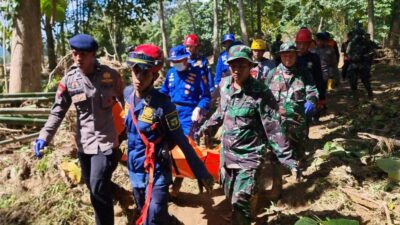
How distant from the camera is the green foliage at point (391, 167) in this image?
181 inches

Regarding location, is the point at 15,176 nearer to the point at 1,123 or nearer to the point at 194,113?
the point at 1,123

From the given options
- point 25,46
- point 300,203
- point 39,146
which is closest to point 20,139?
point 25,46

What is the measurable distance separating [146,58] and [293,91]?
251cm

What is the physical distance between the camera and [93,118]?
3.78m

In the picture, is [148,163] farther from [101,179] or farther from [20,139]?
[20,139]

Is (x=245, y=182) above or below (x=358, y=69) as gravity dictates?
below

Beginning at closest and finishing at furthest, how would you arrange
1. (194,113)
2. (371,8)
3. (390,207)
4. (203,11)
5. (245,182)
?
(245,182) → (390,207) → (194,113) → (371,8) → (203,11)

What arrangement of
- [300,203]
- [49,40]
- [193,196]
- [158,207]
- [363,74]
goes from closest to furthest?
[158,207] → [300,203] → [193,196] → [363,74] → [49,40]

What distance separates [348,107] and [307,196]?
5876 mm

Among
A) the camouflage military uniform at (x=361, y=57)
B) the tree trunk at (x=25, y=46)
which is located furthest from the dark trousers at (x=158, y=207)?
the camouflage military uniform at (x=361, y=57)

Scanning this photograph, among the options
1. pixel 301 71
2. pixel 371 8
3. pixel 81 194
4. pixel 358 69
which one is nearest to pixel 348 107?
pixel 358 69

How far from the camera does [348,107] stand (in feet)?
33.1

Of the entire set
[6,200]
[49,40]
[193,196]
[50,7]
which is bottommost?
[193,196]

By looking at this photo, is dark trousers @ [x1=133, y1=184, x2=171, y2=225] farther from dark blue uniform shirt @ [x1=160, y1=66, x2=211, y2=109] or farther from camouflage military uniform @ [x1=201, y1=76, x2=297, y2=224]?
dark blue uniform shirt @ [x1=160, y1=66, x2=211, y2=109]
